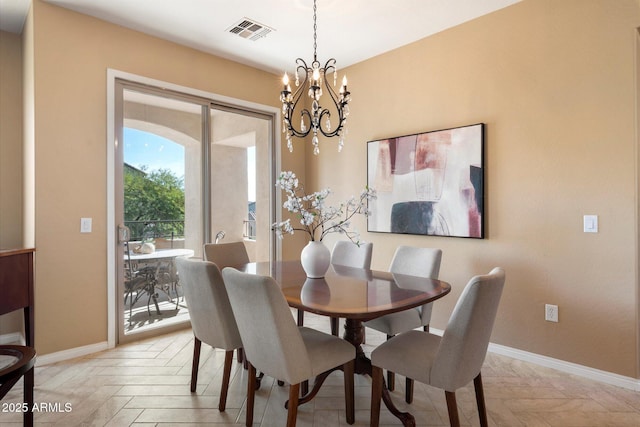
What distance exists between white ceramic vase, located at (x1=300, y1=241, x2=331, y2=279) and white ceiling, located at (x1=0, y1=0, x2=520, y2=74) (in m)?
1.92

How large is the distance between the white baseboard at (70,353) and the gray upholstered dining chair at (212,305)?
143 centimetres

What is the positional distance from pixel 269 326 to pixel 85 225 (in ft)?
7.17

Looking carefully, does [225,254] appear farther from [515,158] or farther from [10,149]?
[515,158]

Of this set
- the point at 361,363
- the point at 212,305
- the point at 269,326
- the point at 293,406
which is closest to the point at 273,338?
the point at 269,326

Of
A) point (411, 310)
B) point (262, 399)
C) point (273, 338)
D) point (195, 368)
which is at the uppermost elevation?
point (273, 338)

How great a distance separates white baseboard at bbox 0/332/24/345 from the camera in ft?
10.3

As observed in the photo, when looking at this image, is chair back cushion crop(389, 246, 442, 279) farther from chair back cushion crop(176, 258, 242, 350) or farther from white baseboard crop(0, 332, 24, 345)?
white baseboard crop(0, 332, 24, 345)

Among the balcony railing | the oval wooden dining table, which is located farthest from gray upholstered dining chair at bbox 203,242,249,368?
the balcony railing

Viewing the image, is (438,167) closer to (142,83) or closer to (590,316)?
(590,316)

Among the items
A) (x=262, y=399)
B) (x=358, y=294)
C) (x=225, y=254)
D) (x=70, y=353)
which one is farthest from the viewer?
(x=225, y=254)

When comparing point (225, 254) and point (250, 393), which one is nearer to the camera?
point (250, 393)

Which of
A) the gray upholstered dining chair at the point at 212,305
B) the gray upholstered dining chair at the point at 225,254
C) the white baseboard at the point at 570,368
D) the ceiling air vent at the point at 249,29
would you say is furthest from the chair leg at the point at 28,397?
the white baseboard at the point at 570,368

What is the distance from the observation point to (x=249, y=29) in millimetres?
3275

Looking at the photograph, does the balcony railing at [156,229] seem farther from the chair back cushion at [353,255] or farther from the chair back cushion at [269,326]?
the chair back cushion at [269,326]
